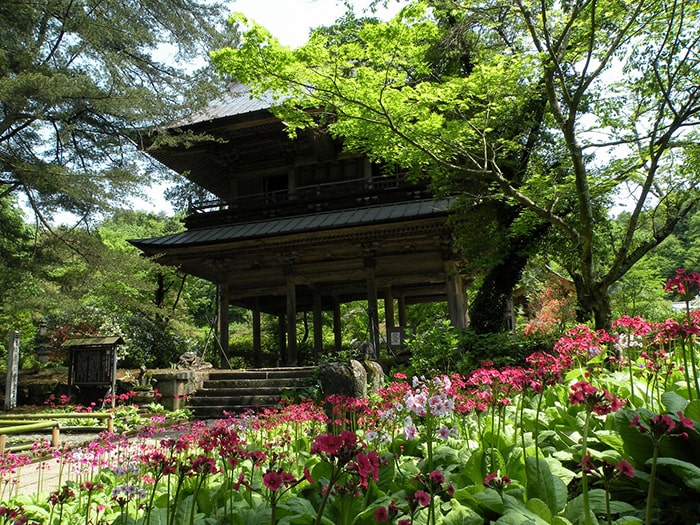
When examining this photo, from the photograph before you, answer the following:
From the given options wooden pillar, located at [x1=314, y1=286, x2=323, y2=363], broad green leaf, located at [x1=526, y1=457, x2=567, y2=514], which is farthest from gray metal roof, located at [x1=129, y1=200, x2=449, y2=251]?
broad green leaf, located at [x1=526, y1=457, x2=567, y2=514]

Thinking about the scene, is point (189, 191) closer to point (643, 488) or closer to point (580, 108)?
→ point (580, 108)

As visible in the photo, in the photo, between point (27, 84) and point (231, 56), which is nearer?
point (231, 56)

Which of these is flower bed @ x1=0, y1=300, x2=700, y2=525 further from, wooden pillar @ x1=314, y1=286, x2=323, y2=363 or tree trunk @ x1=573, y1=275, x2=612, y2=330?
wooden pillar @ x1=314, y1=286, x2=323, y2=363

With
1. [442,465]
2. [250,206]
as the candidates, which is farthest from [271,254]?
[442,465]

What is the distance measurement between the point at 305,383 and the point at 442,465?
285 inches

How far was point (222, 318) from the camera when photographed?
13.6 m

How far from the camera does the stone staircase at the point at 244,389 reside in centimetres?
961

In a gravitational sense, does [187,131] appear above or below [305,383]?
above

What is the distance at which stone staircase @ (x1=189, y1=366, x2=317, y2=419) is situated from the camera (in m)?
9.61

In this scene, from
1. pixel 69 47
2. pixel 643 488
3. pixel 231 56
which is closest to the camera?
pixel 643 488

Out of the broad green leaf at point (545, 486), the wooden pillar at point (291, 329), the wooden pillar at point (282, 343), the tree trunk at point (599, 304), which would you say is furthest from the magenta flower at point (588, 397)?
the wooden pillar at point (282, 343)

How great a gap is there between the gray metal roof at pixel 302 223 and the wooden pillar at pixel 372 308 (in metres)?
1.36

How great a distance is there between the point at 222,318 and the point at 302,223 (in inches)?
146

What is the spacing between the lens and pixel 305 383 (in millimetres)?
9914
